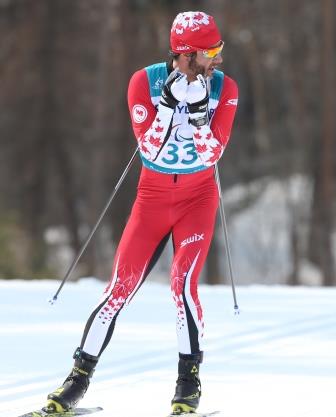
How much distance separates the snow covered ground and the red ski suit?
1.43 feet

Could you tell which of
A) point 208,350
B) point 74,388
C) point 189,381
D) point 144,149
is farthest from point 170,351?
point 144,149

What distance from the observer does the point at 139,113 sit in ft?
16.7

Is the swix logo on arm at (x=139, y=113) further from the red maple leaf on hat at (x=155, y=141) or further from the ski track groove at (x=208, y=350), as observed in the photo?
the ski track groove at (x=208, y=350)

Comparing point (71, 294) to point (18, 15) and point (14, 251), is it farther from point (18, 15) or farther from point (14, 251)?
point (18, 15)

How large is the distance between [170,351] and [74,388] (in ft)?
6.55

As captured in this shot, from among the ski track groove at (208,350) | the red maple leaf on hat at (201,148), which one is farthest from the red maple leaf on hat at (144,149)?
the ski track groove at (208,350)

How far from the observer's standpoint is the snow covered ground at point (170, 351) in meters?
5.43

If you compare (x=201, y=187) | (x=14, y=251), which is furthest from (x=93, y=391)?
(x=14, y=251)

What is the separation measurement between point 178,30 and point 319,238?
61.2 feet

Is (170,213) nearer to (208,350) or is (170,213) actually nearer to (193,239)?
(193,239)

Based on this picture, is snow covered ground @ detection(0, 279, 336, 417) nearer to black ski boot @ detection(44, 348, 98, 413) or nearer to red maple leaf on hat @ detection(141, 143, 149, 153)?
black ski boot @ detection(44, 348, 98, 413)

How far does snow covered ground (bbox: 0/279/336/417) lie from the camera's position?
5.43 metres

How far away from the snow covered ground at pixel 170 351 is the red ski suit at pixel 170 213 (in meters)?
0.44

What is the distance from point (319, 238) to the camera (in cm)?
2342
